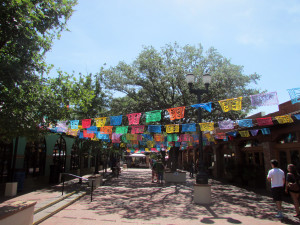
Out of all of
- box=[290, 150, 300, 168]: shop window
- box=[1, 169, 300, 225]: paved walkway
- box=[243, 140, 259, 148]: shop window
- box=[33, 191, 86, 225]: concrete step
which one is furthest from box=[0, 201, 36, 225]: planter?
box=[243, 140, 259, 148]: shop window

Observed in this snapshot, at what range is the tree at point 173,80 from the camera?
15398mm

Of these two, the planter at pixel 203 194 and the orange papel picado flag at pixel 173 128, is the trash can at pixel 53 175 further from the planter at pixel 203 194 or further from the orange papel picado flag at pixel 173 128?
the planter at pixel 203 194

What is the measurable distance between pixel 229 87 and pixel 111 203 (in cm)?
1124

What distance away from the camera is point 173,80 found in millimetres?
15852

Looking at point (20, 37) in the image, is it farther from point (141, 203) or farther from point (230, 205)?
point (230, 205)

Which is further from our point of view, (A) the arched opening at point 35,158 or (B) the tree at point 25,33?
(A) the arched opening at point 35,158

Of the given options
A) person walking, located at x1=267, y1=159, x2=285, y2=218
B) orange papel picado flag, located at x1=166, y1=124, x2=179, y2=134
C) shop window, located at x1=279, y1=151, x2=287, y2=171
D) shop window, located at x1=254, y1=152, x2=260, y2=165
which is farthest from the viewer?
shop window, located at x1=254, y1=152, x2=260, y2=165

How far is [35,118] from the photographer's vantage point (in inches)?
245

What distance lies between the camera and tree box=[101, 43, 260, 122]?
15.4 m

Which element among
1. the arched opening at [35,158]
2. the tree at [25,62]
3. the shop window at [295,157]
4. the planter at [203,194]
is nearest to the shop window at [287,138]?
the shop window at [295,157]

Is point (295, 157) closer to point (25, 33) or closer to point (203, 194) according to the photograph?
point (203, 194)

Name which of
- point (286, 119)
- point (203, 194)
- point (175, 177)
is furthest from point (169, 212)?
point (175, 177)

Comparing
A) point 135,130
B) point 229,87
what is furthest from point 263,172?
point 135,130

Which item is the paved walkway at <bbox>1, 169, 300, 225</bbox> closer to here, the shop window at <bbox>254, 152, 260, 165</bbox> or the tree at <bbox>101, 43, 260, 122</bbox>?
the shop window at <bbox>254, 152, 260, 165</bbox>
